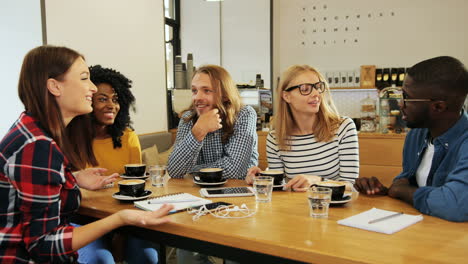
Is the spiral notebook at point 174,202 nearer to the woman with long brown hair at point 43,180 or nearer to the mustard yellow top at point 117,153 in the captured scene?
the woman with long brown hair at point 43,180

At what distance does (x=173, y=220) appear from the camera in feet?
4.09

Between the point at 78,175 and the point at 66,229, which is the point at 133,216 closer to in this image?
the point at 66,229

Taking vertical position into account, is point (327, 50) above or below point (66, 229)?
above

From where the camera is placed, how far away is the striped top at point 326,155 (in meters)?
1.99

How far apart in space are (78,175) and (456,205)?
1.51 metres

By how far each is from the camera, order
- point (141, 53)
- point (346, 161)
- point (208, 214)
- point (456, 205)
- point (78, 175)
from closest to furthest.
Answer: point (456, 205)
point (208, 214)
point (78, 175)
point (346, 161)
point (141, 53)

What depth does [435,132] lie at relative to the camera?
5.00 ft

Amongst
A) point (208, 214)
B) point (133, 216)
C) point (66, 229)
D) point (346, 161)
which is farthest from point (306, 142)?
point (66, 229)

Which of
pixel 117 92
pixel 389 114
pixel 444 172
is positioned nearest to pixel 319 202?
pixel 444 172

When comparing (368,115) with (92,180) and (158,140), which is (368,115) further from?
(92,180)

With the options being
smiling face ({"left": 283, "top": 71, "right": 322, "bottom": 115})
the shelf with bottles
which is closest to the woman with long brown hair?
smiling face ({"left": 283, "top": 71, "right": 322, "bottom": 115})

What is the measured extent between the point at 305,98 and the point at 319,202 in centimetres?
96

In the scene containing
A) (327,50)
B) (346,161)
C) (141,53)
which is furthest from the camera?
(327,50)

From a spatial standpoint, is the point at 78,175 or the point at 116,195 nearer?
the point at 116,195
